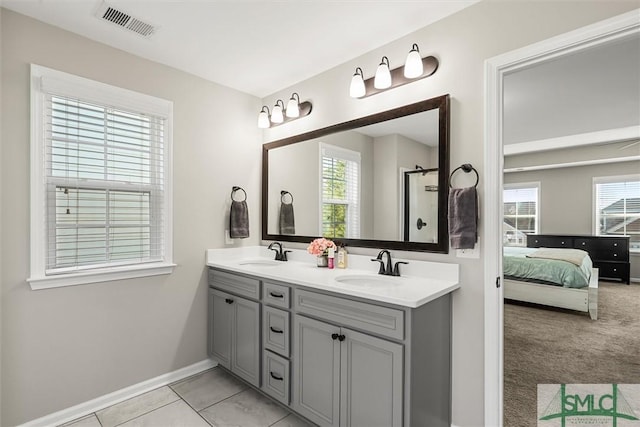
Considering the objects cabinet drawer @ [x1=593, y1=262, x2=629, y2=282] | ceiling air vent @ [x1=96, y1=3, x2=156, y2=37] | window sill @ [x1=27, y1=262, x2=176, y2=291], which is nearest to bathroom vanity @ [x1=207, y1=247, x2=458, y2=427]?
window sill @ [x1=27, y1=262, x2=176, y2=291]

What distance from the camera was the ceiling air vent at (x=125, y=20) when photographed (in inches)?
72.9

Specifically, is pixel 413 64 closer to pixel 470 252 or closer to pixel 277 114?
pixel 470 252

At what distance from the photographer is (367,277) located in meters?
2.07

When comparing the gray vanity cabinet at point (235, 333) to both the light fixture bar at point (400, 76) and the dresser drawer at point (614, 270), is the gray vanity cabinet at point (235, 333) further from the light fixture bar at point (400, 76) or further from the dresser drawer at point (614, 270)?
the dresser drawer at point (614, 270)

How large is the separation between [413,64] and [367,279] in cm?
135

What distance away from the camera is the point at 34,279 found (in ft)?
6.20

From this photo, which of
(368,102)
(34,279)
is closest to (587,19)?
(368,102)

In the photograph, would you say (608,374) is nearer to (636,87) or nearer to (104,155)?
(636,87)

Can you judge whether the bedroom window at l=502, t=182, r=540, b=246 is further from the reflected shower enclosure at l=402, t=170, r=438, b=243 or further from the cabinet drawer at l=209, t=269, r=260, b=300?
the cabinet drawer at l=209, t=269, r=260, b=300

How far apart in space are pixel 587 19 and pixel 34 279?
323cm

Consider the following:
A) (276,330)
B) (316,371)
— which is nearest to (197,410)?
(276,330)

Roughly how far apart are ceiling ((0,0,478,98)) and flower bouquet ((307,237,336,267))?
138cm

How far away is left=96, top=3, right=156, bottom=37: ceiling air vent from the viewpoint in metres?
1.85

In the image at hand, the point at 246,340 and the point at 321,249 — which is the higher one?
the point at 321,249
